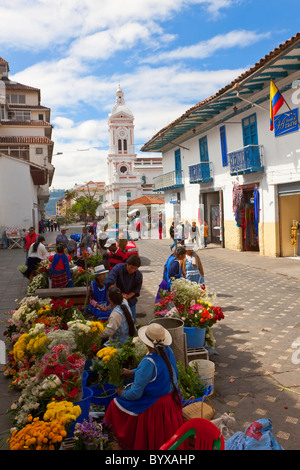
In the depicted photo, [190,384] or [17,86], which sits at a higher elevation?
[17,86]

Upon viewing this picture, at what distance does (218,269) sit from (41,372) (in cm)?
1168

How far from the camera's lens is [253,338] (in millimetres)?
7031

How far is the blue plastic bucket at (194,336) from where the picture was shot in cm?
554

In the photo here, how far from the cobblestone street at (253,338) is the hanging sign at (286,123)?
521 cm

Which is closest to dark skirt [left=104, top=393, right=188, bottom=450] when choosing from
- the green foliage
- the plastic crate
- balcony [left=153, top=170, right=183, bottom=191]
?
the green foliage

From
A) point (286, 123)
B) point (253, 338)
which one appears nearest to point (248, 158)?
point (286, 123)

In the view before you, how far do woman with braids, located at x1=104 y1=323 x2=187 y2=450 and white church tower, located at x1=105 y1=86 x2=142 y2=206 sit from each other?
62918mm

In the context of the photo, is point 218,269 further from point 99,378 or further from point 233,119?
point 99,378

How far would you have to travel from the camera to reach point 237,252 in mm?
19719

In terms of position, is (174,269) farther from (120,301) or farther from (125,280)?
(120,301)

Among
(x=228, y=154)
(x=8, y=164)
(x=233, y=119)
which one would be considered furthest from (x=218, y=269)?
(x=8, y=164)

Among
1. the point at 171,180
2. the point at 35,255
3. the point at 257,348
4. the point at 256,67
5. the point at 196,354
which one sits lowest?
the point at 257,348

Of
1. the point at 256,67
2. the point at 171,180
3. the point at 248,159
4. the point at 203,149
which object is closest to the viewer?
the point at 256,67

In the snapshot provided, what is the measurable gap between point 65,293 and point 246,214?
13020 millimetres
